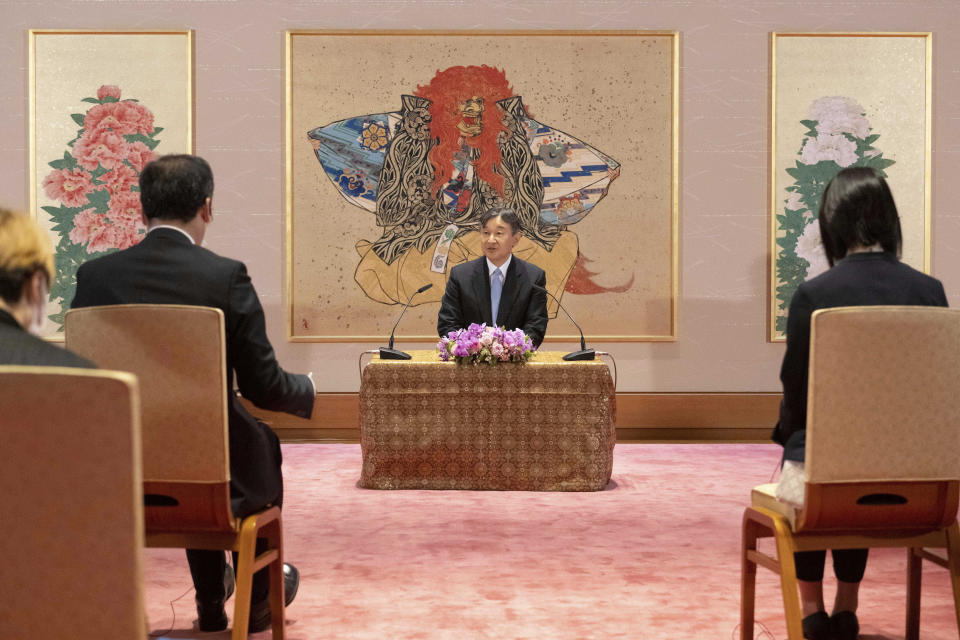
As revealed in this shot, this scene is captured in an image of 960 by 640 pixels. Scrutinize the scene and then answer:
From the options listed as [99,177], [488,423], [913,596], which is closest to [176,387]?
[913,596]

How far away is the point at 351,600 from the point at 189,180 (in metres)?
1.63

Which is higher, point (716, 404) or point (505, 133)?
point (505, 133)

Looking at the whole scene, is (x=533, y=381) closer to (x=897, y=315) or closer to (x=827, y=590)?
(x=827, y=590)

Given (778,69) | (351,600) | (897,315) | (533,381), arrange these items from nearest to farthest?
(897,315) → (351,600) → (533,381) → (778,69)

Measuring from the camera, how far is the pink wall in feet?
23.1

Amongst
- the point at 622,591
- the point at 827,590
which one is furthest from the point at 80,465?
the point at 827,590

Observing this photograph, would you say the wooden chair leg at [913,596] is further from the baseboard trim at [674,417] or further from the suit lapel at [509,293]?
the baseboard trim at [674,417]

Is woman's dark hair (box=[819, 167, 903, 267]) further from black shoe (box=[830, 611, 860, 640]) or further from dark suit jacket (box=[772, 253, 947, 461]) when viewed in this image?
black shoe (box=[830, 611, 860, 640])

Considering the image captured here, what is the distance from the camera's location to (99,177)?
7.09 meters

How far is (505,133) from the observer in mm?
7121

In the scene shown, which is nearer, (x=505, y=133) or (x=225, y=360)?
(x=225, y=360)

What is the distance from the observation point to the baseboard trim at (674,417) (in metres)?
7.15

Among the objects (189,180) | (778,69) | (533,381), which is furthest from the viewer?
(778,69)

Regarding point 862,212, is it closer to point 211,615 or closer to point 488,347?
point 211,615
